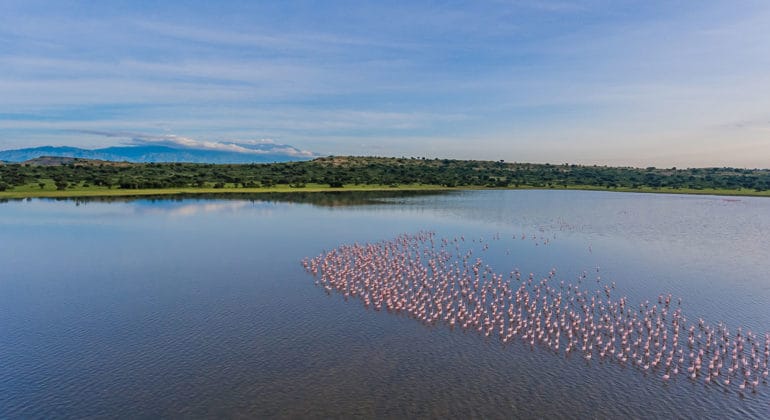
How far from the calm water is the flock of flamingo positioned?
1.52m

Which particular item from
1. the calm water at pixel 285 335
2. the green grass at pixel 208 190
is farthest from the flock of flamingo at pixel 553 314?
the green grass at pixel 208 190

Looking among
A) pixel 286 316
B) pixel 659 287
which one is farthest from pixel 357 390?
pixel 659 287

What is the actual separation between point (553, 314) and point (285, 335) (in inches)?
805

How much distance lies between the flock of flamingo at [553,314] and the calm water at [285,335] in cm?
152

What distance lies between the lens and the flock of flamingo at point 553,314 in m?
26.6

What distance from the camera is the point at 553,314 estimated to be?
34844 mm

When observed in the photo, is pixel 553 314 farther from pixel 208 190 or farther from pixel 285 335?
pixel 208 190

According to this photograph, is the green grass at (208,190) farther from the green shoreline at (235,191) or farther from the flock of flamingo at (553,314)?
the flock of flamingo at (553,314)

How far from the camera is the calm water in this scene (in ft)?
72.1

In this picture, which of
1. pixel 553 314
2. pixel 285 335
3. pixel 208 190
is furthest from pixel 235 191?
pixel 553 314

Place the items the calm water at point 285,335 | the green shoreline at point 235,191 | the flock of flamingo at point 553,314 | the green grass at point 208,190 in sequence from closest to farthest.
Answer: the calm water at point 285,335 < the flock of flamingo at point 553,314 < the green shoreline at point 235,191 < the green grass at point 208,190

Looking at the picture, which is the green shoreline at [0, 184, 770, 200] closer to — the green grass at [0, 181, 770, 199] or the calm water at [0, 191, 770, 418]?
the green grass at [0, 181, 770, 199]

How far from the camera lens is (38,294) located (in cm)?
3866

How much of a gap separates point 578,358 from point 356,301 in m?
17.6
